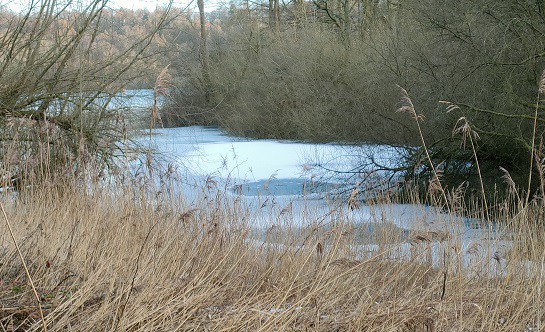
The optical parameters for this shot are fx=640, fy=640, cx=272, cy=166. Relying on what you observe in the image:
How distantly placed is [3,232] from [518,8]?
20.4 feet

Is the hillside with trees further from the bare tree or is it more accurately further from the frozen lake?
the bare tree

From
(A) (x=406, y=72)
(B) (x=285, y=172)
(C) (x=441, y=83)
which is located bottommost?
(B) (x=285, y=172)

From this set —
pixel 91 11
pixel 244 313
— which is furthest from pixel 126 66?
pixel 244 313

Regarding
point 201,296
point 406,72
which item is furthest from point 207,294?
point 406,72

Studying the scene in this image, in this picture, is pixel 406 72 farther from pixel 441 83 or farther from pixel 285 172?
pixel 285 172

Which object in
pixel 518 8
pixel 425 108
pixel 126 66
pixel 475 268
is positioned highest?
pixel 518 8

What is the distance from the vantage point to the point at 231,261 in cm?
452

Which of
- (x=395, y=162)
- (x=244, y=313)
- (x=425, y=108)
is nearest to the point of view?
(x=244, y=313)

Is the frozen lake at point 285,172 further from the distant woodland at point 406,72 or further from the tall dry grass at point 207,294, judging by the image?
the tall dry grass at point 207,294

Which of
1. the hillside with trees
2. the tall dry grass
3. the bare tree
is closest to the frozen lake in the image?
the hillside with trees

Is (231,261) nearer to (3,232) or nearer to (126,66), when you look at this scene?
(3,232)

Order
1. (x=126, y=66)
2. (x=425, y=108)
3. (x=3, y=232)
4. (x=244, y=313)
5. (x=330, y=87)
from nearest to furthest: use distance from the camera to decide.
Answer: (x=244, y=313), (x=3, y=232), (x=126, y=66), (x=425, y=108), (x=330, y=87)

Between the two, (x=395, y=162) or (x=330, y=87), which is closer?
(x=395, y=162)

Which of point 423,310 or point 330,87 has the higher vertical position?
point 330,87
